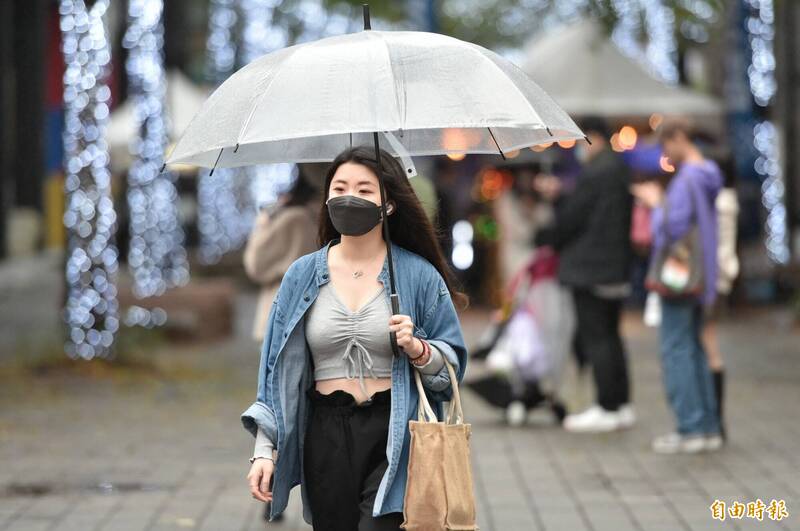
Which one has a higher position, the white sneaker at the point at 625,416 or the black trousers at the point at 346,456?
the black trousers at the point at 346,456

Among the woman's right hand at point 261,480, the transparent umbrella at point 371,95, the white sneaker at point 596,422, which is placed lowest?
the white sneaker at point 596,422

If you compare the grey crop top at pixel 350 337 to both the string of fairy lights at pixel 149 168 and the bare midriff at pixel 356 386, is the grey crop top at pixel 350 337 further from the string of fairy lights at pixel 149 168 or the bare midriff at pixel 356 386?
the string of fairy lights at pixel 149 168

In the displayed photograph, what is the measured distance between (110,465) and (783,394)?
5.29m

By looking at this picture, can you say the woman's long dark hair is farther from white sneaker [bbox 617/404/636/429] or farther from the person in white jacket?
white sneaker [bbox 617/404/636/429]

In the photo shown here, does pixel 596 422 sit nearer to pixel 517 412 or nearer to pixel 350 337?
pixel 517 412

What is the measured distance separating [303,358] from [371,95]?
31.7 inches

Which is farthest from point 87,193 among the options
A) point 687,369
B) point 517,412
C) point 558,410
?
point 687,369

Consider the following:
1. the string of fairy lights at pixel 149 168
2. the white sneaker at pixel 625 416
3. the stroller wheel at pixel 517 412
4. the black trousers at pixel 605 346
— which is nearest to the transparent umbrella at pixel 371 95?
the black trousers at pixel 605 346

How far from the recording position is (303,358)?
446cm

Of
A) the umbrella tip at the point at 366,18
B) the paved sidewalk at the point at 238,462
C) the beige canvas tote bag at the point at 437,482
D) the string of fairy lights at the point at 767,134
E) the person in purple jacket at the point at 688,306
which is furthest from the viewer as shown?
the string of fairy lights at the point at 767,134

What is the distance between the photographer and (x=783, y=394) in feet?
36.8

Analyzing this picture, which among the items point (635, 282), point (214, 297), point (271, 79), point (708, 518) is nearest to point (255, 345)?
point (214, 297)

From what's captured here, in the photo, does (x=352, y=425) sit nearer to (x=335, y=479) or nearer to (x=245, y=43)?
(x=335, y=479)

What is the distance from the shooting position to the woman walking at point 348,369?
439cm
